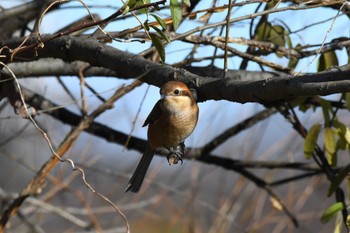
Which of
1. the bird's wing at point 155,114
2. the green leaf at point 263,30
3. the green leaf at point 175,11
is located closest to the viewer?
the green leaf at point 175,11

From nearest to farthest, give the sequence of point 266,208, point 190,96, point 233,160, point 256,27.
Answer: point 190,96 → point 256,27 → point 233,160 → point 266,208

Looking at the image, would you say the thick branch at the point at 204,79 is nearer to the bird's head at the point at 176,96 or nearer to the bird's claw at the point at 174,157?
the bird's head at the point at 176,96

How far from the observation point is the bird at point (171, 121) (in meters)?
2.30

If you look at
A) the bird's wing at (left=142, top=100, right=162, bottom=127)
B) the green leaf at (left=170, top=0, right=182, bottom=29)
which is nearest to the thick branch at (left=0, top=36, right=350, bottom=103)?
the green leaf at (left=170, top=0, right=182, bottom=29)

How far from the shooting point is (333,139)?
9.78 ft

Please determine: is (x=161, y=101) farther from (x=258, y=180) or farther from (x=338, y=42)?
(x=258, y=180)

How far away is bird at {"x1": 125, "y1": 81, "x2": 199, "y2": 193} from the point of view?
7.55 feet

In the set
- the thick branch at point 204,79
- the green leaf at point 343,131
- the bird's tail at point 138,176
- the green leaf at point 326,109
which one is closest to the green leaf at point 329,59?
the green leaf at point 326,109

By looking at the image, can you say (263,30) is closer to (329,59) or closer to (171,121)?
(329,59)

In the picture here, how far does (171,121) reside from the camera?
260 centimetres

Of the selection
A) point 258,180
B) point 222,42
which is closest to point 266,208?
point 258,180

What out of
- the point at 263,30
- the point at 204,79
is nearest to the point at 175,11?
the point at 204,79

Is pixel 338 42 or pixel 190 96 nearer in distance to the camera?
pixel 190 96

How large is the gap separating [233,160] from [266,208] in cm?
424
